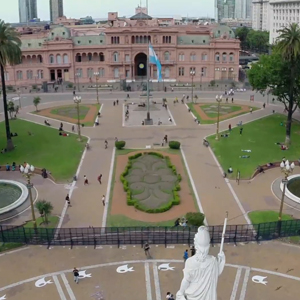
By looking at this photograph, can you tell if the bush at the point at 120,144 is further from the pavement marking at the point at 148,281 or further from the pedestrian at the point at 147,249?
the pavement marking at the point at 148,281

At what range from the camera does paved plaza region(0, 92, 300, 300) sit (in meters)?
24.5

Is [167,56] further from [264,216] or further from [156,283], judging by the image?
[156,283]

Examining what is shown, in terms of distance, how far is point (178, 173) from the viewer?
43.0 m

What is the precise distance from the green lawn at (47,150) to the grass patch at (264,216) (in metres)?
18.3

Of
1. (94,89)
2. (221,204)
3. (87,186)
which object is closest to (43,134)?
(87,186)

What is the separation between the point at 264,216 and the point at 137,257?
11.5 metres

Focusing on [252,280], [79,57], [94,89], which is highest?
[79,57]

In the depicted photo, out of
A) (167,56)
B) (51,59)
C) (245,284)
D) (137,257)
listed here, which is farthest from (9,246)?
(167,56)

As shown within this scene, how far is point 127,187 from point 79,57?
6875 centimetres

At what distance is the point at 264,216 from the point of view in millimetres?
33531

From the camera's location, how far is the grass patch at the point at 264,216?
108 feet

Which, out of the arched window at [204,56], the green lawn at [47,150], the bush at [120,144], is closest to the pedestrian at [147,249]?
the green lawn at [47,150]

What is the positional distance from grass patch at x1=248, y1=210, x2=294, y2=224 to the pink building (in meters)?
68.4

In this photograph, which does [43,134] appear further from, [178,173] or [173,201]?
[173,201]
